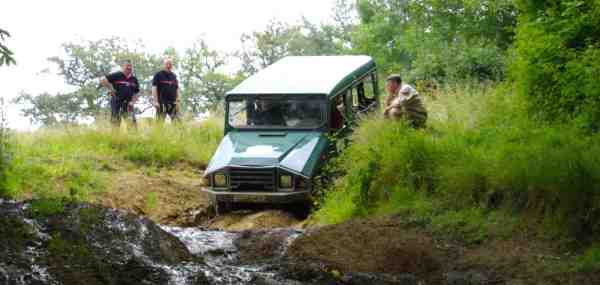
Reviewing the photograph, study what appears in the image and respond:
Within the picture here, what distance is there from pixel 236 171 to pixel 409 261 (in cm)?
526

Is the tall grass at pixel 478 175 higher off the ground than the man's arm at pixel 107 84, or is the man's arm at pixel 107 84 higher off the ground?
the man's arm at pixel 107 84

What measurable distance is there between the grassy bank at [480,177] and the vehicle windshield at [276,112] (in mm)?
1176

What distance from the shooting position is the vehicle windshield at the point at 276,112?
1532 centimetres

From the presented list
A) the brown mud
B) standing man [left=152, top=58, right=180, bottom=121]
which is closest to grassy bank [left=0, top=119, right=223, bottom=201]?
standing man [left=152, top=58, right=180, bottom=121]

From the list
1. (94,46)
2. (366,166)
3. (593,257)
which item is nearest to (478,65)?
(366,166)

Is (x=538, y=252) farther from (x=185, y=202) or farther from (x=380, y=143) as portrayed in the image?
(x=185, y=202)

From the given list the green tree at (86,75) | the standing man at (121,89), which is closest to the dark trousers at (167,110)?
the standing man at (121,89)

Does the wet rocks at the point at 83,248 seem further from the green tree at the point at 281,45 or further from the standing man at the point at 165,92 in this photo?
the green tree at the point at 281,45

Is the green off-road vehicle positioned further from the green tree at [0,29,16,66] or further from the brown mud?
the green tree at [0,29,16,66]

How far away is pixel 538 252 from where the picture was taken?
30.6 ft

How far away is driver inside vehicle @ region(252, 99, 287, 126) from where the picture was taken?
15438mm

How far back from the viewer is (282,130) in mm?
15312

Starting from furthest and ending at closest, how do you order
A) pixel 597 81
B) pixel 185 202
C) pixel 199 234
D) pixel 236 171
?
1. pixel 185 202
2. pixel 236 171
3. pixel 199 234
4. pixel 597 81

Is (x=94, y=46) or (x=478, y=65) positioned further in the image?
(x=94, y=46)
